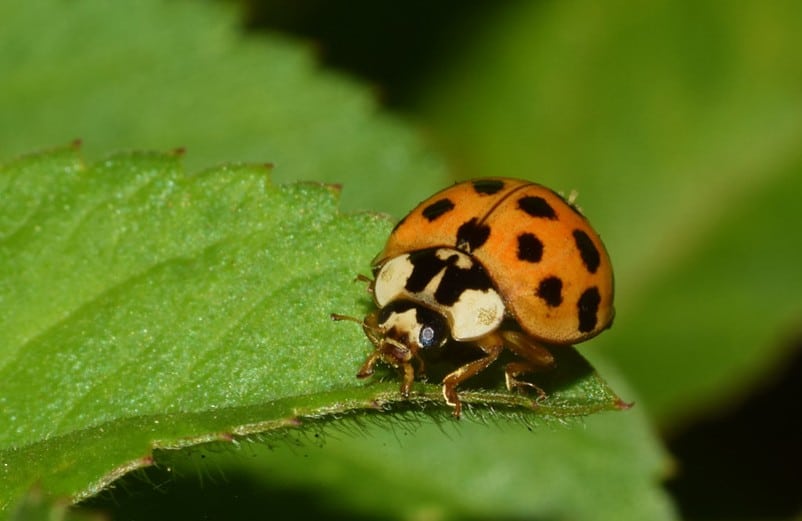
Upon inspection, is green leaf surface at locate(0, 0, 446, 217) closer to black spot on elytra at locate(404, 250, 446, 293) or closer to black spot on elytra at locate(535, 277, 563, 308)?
black spot on elytra at locate(404, 250, 446, 293)

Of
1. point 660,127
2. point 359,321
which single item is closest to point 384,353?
point 359,321

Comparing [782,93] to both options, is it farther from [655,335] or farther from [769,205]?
[655,335]

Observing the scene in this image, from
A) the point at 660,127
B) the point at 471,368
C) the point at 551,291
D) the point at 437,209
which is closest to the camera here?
the point at 471,368

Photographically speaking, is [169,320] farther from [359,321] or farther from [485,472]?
[485,472]

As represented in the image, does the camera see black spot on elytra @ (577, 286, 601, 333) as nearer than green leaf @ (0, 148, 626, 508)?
No

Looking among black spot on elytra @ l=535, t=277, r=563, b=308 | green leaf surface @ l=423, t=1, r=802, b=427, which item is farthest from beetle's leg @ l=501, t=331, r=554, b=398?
green leaf surface @ l=423, t=1, r=802, b=427

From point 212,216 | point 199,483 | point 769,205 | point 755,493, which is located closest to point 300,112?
point 212,216

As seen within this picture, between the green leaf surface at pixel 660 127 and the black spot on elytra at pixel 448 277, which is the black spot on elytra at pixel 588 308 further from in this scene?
the green leaf surface at pixel 660 127
